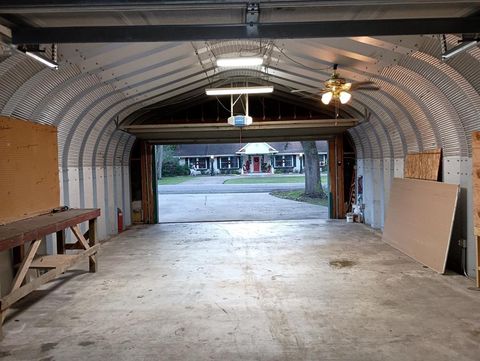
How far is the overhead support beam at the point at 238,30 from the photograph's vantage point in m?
3.26

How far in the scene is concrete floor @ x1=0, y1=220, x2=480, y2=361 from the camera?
3.70 m

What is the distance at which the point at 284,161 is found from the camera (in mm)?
44375

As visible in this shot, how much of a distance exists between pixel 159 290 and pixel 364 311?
2.69 meters

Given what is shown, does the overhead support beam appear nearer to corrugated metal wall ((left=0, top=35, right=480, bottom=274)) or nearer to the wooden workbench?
corrugated metal wall ((left=0, top=35, right=480, bottom=274))

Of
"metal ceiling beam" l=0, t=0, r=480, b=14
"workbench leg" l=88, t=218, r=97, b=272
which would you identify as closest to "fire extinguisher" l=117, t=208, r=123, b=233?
"workbench leg" l=88, t=218, r=97, b=272

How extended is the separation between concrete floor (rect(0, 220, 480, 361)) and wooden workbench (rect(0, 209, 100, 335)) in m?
0.37

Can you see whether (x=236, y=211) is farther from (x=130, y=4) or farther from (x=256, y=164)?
(x=256, y=164)

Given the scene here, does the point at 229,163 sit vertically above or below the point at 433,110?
below

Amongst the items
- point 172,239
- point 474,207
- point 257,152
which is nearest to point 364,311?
point 474,207

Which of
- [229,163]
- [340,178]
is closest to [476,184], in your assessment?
[340,178]

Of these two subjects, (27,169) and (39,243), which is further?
(27,169)

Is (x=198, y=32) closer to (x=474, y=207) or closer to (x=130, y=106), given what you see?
(x=474, y=207)

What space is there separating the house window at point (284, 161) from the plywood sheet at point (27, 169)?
38.3 meters

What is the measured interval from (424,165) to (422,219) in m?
1.04
